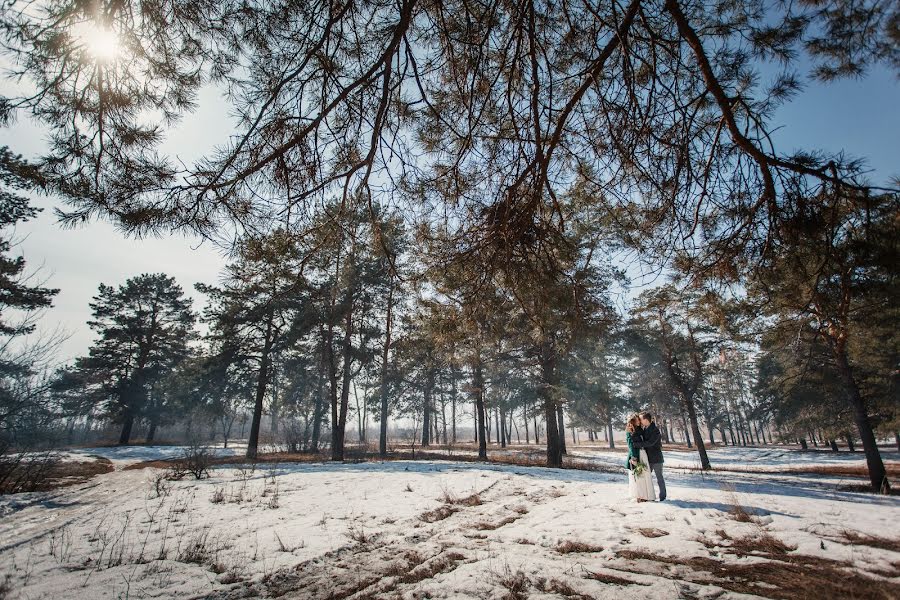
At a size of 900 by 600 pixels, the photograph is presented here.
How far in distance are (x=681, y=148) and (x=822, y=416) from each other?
25.9m

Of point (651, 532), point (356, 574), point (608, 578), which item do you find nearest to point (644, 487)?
point (651, 532)

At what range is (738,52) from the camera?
3156 millimetres

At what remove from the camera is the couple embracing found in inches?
262

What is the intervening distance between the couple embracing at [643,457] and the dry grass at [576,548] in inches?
127

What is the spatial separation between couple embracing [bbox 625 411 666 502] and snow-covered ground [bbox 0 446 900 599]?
33 cm

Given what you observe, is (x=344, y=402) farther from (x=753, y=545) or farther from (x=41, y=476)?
(x=753, y=545)

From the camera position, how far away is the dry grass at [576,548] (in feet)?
12.9

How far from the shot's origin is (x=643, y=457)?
22.9 ft

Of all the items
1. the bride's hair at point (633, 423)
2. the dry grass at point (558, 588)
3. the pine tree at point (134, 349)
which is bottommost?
the dry grass at point (558, 588)

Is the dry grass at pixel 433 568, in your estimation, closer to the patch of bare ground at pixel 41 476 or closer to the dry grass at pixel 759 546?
the dry grass at pixel 759 546

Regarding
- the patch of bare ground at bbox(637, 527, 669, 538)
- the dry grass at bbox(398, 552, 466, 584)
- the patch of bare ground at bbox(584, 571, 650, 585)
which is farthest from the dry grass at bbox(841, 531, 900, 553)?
the dry grass at bbox(398, 552, 466, 584)

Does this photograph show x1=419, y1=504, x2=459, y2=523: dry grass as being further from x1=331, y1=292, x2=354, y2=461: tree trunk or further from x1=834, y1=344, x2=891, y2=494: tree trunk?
x1=834, y1=344, x2=891, y2=494: tree trunk

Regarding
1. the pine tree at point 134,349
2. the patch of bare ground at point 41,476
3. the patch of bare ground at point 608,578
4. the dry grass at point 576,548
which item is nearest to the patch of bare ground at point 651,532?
the dry grass at point 576,548

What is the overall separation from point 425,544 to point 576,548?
5.82 ft
